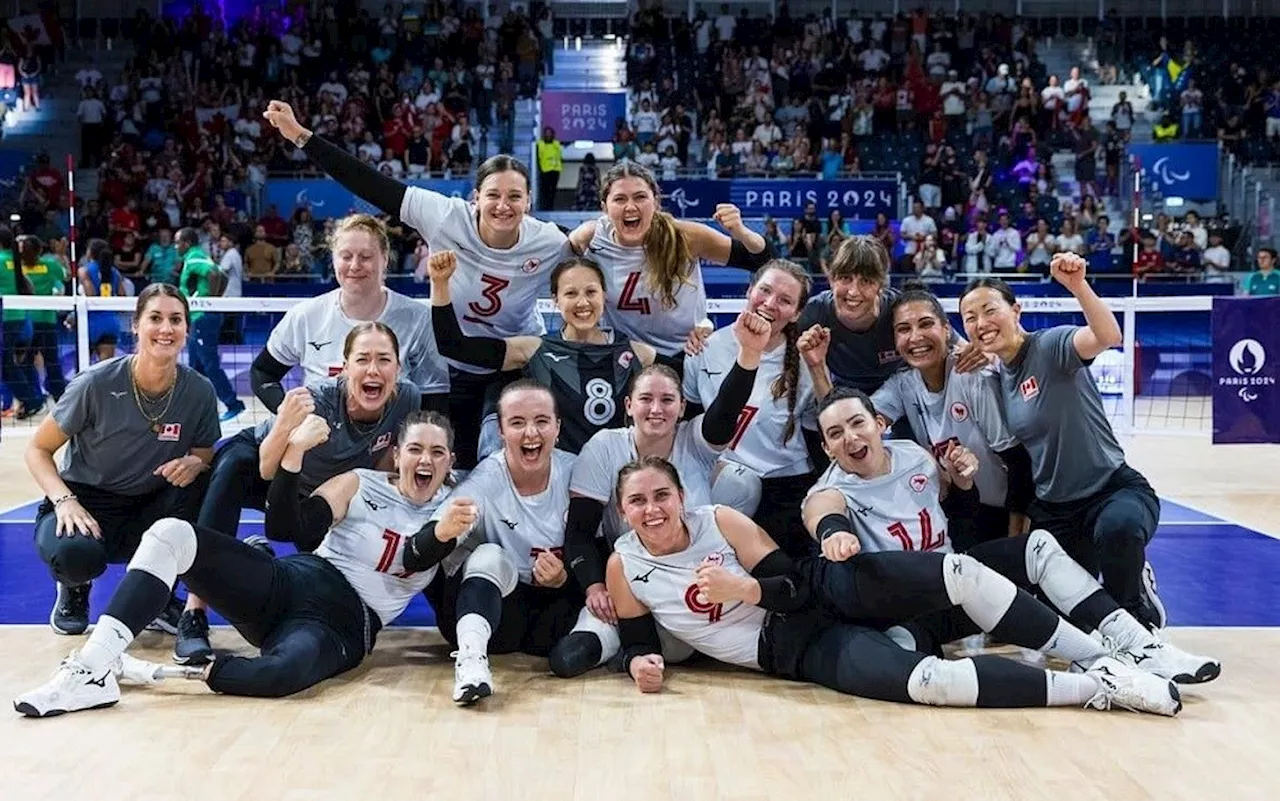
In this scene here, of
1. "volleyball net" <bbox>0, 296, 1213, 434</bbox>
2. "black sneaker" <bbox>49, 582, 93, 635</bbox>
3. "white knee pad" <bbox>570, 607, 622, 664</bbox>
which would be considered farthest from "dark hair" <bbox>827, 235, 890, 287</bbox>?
"volleyball net" <bbox>0, 296, 1213, 434</bbox>

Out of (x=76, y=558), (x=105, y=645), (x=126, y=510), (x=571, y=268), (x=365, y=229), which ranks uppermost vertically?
(x=365, y=229)

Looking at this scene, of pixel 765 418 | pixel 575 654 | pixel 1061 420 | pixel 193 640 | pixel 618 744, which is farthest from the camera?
pixel 765 418

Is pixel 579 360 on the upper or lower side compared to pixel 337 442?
upper

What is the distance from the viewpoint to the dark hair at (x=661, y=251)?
17.7 feet

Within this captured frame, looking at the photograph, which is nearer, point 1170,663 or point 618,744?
point 618,744

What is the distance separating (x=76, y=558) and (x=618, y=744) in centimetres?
238

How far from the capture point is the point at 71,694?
3.98 m

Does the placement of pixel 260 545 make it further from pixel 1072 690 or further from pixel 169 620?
pixel 1072 690

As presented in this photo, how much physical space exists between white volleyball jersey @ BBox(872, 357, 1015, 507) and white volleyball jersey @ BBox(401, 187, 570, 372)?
5.19 ft

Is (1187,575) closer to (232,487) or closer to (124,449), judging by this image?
(232,487)

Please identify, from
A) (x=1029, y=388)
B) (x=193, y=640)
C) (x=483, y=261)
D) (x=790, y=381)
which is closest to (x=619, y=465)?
(x=790, y=381)

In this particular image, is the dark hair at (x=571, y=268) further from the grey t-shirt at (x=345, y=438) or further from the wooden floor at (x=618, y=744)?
the wooden floor at (x=618, y=744)

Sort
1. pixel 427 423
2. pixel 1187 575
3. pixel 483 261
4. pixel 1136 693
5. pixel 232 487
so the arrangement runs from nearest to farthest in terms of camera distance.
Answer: pixel 1136 693
pixel 427 423
pixel 232 487
pixel 483 261
pixel 1187 575

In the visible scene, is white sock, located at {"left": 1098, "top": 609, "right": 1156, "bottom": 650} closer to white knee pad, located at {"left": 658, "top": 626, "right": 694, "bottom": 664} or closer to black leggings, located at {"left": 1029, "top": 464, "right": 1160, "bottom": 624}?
black leggings, located at {"left": 1029, "top": 464, "right": 1160, "bottom": 624}
